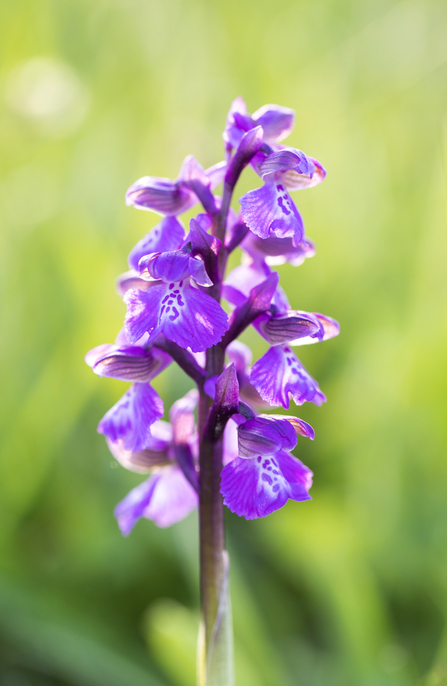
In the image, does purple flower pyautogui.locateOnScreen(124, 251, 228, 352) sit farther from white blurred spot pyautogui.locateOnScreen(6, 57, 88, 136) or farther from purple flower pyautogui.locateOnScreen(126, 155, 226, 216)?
white blurred spot pyautogui.locateOnScreen(6, 57, 88, 136)

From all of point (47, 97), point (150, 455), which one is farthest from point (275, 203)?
point (47, 97)

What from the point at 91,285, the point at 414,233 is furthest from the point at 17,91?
the point at 414,233

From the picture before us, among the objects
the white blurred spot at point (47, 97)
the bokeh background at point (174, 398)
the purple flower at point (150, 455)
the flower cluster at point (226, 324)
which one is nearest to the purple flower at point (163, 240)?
the flower cluster at point (226, 324)

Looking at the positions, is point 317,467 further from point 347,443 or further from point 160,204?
point 160,204

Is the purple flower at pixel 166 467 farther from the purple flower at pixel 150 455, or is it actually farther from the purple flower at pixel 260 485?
the purple flower at pixel 260 485

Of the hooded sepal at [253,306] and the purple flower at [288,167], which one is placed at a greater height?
the purple flower at [288,167]

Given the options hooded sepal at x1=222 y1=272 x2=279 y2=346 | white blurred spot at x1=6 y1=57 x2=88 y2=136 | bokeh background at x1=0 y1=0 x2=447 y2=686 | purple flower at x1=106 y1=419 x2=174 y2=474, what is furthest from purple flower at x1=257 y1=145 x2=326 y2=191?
white blurred spot at x1=6 y1=57 x2=88 y2=136

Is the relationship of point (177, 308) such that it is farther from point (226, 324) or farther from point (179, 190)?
point (179, 190)
